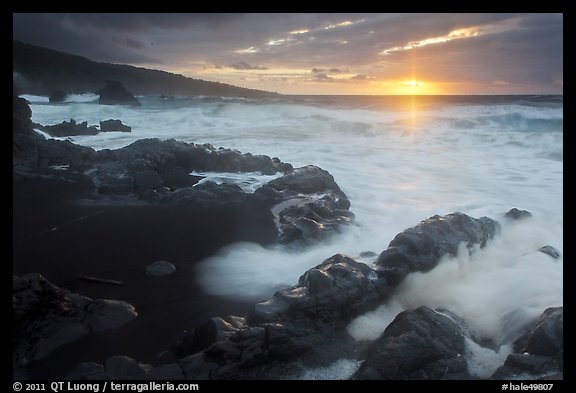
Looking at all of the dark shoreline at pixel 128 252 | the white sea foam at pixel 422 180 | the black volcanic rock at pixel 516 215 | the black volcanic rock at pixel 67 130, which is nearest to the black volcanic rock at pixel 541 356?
the white sea foam at pixel 422 180

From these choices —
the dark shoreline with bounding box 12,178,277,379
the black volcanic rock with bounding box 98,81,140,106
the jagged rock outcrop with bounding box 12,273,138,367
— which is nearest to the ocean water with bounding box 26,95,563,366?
the dark shoreline with bounding box 12,178,277,379

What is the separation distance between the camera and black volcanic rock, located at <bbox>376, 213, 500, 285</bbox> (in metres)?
5.45

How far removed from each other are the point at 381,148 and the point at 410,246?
44.0ft

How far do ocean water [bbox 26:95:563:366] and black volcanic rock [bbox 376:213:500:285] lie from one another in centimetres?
17

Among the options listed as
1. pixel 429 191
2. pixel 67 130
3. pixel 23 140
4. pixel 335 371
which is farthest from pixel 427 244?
pixel 67 130

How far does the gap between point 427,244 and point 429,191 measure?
521 centimetres

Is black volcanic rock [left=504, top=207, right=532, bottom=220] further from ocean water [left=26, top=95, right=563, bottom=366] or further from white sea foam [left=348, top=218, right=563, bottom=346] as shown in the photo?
white sea foam [left=348, top=218, right=563, bottom=346]

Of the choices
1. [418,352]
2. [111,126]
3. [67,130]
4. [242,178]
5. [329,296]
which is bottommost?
[418,352]

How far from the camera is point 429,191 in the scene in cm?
1059

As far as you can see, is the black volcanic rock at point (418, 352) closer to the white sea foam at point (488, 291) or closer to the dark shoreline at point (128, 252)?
the white sea foam at point (488, 291)

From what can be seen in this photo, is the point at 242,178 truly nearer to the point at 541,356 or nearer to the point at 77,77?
the point at 541,356

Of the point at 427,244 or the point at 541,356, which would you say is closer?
the point at 541,356
